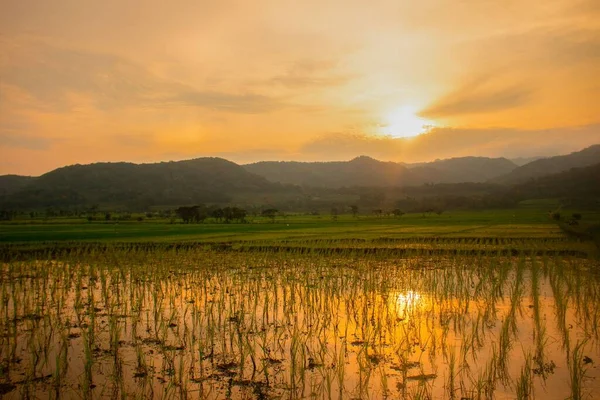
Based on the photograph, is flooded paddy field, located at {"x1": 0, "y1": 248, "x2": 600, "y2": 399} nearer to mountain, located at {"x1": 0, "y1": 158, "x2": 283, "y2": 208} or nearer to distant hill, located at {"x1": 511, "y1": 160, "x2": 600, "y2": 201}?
distant hill, located at {"x1": 511, "y1": 160, "x2": 600, "y2": 201}

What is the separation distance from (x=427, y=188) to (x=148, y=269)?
5852 inches

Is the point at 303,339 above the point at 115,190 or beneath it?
beneath

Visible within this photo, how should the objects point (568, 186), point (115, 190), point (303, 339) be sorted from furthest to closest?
point (115, 190) < point (568, 186) < point (303, 339)

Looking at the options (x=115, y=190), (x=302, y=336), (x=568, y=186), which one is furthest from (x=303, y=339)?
(x=115, y=190)

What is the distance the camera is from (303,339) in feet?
29.8

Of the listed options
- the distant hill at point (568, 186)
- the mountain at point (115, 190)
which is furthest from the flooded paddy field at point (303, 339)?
the mountain at point (115, 190)

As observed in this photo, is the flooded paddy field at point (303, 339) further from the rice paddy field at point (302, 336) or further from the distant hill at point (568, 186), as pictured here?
the distant hill at point (568, 186)

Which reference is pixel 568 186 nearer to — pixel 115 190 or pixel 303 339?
pixel 303 339

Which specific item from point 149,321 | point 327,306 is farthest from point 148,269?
point 327,306

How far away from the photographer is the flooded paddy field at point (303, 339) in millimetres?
6844

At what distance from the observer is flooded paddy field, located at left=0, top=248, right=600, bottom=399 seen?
22.5 feet

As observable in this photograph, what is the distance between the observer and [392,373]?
733 centimetres

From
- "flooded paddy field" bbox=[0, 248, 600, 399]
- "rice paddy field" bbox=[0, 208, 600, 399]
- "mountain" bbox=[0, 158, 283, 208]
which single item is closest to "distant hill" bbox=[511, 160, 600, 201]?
"rice paddy field" bbox=[0, 208, 600, 399]

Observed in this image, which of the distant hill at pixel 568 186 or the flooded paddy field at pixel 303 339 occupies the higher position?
the distant hill at pixel 568 186
